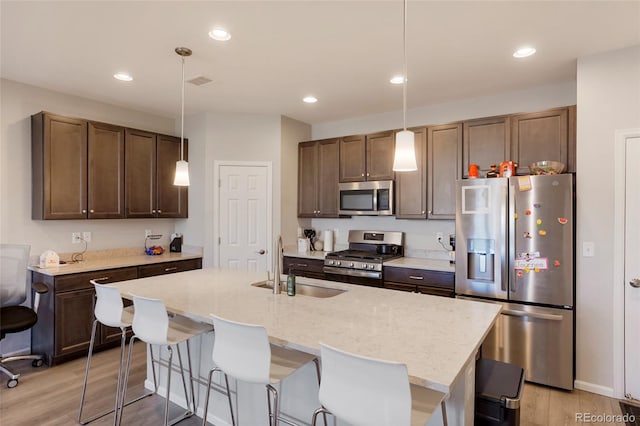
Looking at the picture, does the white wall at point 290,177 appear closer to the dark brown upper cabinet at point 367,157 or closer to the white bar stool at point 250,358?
the dark brown upper cabinet at point 367,157

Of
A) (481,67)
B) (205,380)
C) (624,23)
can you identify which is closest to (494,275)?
(481,67)

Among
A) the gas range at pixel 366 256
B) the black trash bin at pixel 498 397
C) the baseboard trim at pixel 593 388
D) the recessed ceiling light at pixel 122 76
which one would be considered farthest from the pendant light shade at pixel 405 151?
the recessed ceiling light at pixel 122 76

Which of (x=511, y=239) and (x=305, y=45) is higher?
(x=305, y=45)

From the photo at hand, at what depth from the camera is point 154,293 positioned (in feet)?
7.84

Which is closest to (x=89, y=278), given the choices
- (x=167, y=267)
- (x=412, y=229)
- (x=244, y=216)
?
(x=167, y=267)

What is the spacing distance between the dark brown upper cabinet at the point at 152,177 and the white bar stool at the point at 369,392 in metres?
3.62

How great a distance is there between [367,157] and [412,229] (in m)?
1.02

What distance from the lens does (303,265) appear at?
4434mm

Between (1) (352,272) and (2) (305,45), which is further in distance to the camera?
(1) (352,272)

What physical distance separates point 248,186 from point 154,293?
2375 mm

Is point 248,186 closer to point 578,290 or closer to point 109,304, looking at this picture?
point 109,304

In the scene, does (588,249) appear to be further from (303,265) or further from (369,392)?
(303,265)

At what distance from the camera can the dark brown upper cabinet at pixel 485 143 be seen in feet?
11.3

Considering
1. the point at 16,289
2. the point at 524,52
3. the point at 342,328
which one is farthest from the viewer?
the point at 16,289
